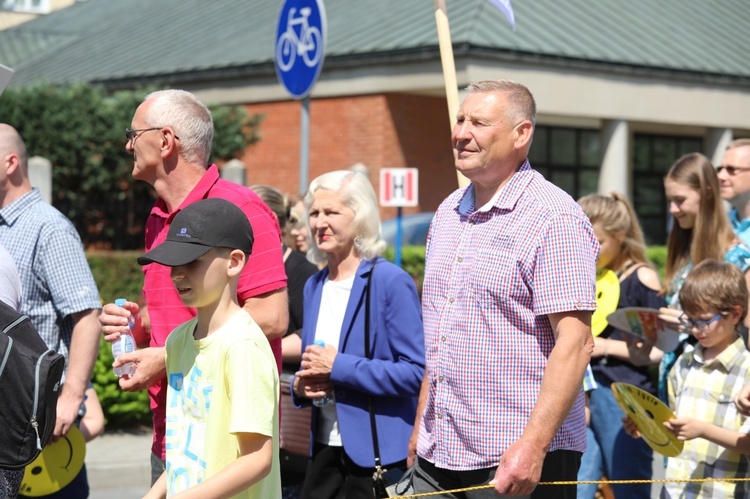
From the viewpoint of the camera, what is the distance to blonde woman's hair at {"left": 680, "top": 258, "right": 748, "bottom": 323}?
4.84 metres

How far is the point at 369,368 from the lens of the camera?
461cm

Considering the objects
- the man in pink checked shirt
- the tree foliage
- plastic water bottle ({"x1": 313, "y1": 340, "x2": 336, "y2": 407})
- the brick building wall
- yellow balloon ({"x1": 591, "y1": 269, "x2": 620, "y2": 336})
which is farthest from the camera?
the brick building wall

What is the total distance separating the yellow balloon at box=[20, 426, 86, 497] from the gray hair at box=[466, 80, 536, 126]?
8.32 feet

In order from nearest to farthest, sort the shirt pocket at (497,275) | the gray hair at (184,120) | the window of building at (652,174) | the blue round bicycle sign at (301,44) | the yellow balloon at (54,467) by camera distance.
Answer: the shirt pocket at (497,275) < the gray hair at (184,120) < the yellow balloon at (54,467) < the blue round bicycle sign at (301,44) < the window of building at (652,174)

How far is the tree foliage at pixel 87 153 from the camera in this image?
677 inches

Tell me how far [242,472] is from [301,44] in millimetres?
5959

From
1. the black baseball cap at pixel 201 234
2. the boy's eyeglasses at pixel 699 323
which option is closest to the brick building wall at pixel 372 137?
the boy's eyeglasses at pixel 699 323

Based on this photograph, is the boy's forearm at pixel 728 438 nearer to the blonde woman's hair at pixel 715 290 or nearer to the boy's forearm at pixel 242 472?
the blonde woman's hair at pixel 715 290

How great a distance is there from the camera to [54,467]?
4.97 meters

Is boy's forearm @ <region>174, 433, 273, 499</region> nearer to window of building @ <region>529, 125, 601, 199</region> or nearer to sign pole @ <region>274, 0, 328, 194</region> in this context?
sign pole @ <region>274, 0, 328, 194</region>

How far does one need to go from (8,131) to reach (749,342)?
341cm

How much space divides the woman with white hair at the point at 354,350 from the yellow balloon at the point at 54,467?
3.36ft

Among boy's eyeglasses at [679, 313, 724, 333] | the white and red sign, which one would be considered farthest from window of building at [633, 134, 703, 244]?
boy's eyeglasses at [679, 313, 724, 333]

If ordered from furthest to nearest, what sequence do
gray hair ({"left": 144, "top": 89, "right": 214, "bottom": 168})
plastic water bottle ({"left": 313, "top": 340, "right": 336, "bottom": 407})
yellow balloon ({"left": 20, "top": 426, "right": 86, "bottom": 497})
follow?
yellow balloon ({"left": 20, "top": 426, "right": 86, "bottom": 497})
plastic water bottle ({"left": 313, "top": 340, "right": 336, "bottom": 407})
gray hair ({"left": 144, "top": 89, "right": 214, "bottom": 168})
